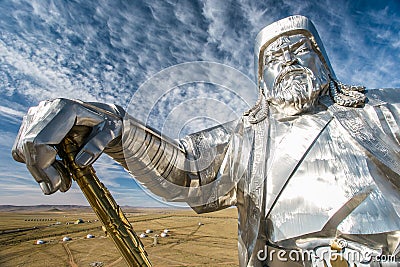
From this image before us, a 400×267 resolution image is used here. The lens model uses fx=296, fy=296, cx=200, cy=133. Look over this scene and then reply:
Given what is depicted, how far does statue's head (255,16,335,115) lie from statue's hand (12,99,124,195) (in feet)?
3.58

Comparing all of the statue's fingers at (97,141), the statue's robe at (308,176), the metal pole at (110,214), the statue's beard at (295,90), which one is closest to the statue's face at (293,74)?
the statue's beard at (295,90)

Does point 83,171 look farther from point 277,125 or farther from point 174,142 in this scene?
point 277,125

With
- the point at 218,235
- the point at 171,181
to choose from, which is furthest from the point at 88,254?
the point at 171,181

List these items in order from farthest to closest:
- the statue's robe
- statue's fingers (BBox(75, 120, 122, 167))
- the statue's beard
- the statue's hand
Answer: the statue's beard < the statue's robe < statue's fingers (BBox(75, 120, 122, 167)) < the statue's hand

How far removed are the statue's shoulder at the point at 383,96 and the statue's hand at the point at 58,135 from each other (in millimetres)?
1594

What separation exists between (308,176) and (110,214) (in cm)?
109

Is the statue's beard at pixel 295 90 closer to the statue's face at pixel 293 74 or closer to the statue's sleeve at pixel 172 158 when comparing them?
the statue's face at pixel 293 74

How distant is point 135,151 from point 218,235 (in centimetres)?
1325

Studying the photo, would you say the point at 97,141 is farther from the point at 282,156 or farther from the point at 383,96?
the point at 383,96

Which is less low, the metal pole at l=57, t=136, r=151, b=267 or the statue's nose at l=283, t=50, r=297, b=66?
the statue's nose at l=283, t=50, r=297, b=66

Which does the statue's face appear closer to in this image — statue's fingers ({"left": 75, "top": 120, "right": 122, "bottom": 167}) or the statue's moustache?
the statue's moustache

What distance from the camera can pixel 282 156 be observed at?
1.77 metres

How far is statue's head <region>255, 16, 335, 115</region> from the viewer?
6.23ft

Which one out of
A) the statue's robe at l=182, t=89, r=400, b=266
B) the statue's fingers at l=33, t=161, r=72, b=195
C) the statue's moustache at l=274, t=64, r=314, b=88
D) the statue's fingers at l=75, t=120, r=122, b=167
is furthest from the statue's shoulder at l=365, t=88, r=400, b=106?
the statue's fingers at l=33, t=161, r=72, b=195
